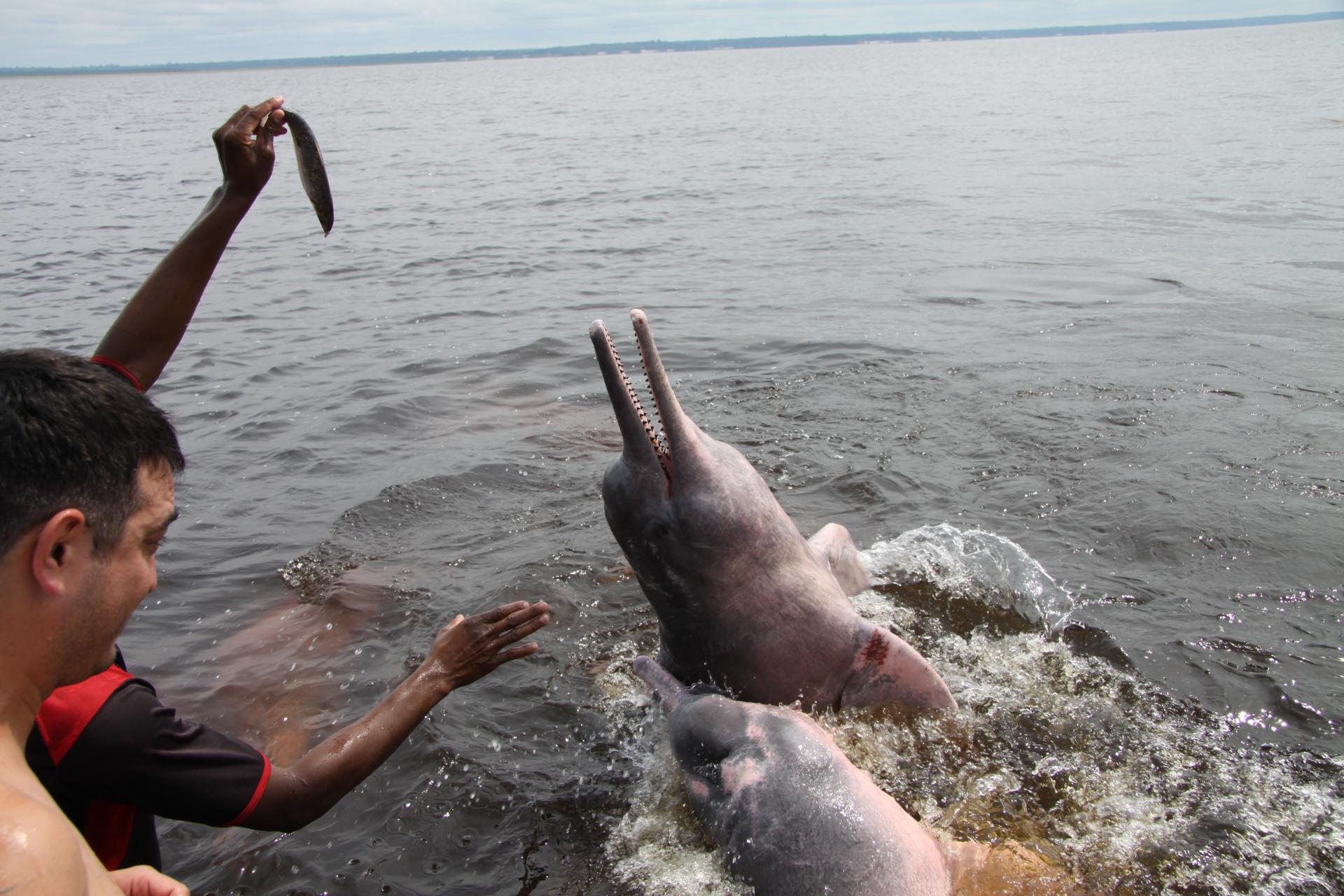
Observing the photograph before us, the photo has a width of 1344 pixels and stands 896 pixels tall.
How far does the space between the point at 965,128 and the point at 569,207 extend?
18950mm

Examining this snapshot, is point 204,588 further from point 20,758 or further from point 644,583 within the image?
point 20,758

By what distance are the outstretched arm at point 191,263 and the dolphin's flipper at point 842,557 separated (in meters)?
3.02

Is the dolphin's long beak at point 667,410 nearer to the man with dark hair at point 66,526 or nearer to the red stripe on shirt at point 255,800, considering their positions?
the red stripe on shirt at point 255,800

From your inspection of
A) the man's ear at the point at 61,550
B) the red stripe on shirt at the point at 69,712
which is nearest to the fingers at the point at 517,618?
the red stripe on shirt at the point at 69,712

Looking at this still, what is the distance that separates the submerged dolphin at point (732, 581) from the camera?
430 centimetres

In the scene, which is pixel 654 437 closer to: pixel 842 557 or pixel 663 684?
pixel 663 684

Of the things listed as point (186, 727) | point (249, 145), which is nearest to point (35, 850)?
point (186, 727)

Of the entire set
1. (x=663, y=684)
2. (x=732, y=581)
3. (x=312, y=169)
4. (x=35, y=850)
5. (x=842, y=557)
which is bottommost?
(x=663, y=684)

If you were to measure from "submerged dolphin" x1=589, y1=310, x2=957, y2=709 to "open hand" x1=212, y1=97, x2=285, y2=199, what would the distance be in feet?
4.66

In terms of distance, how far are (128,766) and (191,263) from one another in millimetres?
1905

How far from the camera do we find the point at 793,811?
149 inches

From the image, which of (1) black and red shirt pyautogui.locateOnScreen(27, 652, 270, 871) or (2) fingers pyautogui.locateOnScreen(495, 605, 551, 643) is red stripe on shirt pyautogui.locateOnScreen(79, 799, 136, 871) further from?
(2) fingers pyautogui.locateOnScreen(495, 605, 551, 643)

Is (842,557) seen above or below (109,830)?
below

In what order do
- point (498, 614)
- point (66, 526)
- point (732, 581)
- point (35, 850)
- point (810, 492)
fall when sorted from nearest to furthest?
point (35, 850)
point (66, 526)
point (498, 614)
point (732, 581)
point (810, 492)
